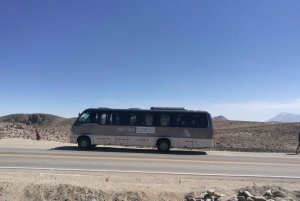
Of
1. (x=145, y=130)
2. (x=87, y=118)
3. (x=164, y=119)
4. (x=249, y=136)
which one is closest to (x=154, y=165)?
(x=145, y=130)

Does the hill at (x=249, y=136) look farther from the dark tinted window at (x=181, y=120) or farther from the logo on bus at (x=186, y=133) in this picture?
the dark tinted window at (x=181, y=120)

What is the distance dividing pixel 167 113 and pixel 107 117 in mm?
4007

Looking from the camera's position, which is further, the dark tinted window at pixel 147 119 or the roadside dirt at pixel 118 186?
the dark tinted window at pixel 147 119

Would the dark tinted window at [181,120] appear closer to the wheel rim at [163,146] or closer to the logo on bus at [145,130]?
the wheel rim at [163,146]

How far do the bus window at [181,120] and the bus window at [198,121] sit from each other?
1.47 ft

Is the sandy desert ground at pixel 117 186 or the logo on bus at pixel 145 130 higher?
the logo on bus at pixel 145 130

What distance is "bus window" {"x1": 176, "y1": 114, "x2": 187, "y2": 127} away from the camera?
1856cm

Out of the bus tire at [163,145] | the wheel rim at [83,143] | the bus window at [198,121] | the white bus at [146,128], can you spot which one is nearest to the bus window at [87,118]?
the white bus at [146,128]

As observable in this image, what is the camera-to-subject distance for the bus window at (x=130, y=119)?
18953 millimetres

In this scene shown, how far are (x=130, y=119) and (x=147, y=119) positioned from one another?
1.13m

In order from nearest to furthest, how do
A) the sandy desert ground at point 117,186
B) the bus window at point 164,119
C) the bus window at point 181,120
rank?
the sandy desert ground at point 117,186
the bus window at point 181,120
the bus window at point 164,119

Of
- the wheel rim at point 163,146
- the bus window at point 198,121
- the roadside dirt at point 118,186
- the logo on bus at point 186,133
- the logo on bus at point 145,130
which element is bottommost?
the roadside dirt at point 118,186

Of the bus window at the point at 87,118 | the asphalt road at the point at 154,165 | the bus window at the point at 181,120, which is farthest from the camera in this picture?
the bus window at the point at 87,118

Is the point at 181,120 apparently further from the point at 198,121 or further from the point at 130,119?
the point at 130,119
